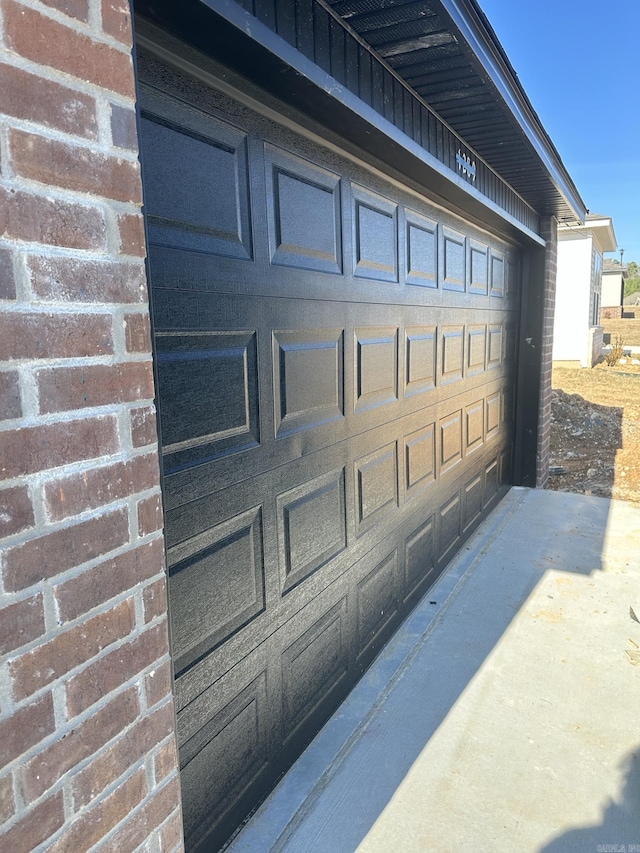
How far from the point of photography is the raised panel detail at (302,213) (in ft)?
6.98

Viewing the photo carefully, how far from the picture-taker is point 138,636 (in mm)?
1128

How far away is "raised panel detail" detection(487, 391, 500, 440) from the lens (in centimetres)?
532

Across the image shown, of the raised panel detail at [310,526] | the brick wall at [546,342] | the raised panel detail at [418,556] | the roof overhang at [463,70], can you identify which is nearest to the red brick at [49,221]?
the raised panel detail at [310,526]

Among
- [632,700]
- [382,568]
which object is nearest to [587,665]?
[632,700]

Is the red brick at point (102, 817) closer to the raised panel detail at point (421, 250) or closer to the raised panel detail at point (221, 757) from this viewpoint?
the raised panel detail at point (221, 757)

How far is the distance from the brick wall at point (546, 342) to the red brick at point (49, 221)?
18.5 feet

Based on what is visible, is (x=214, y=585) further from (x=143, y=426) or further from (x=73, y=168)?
(x=73, y=168)

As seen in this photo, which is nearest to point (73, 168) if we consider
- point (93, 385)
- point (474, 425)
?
point (93, 385)

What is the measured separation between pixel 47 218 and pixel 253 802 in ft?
7.13

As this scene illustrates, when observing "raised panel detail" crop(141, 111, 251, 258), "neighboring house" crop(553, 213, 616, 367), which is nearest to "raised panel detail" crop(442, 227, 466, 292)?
"raised panel detail" crop(141, 111, 251, 258)

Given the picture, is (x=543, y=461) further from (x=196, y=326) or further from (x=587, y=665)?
(x=196, y=326)

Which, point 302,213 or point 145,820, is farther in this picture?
point 302,213

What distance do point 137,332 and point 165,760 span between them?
92 cm

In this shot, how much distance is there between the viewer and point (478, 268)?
15.3 ft
